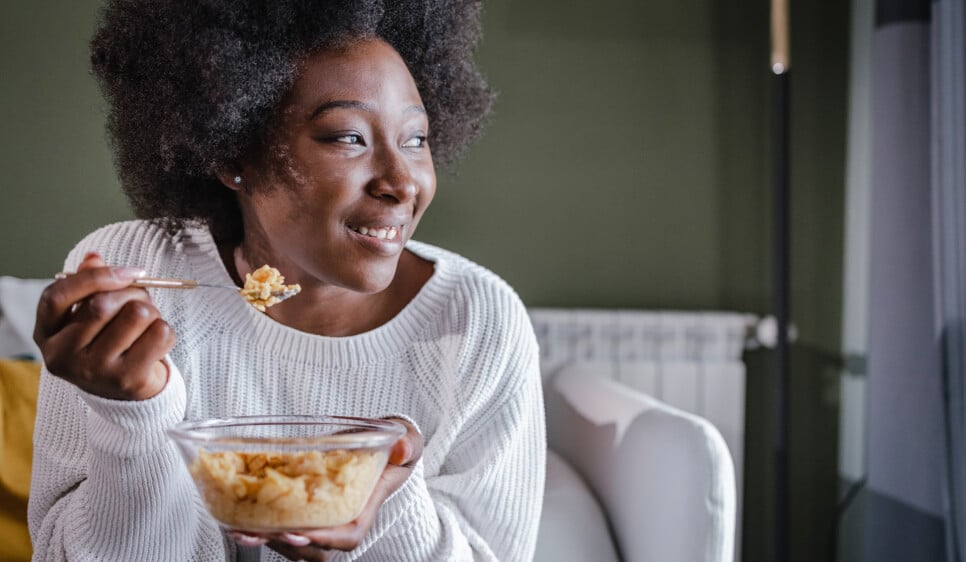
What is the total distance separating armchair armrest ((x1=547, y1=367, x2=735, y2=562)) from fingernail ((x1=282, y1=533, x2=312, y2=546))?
728 millimetres

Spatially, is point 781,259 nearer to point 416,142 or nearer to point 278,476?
point 416,142

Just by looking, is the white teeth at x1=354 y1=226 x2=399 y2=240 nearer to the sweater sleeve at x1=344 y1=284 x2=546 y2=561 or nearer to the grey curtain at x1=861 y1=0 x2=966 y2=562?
the sweater sleeve at x1=344 y1=284 x2=546 y2=561

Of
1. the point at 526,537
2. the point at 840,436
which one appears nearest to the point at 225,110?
the point at 526,537

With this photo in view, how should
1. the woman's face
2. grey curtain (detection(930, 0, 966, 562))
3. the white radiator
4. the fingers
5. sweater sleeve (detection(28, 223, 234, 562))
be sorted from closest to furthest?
the fingers < sweater sleeve (detection(28, 223, 234, 562)) < the woman's face < grey curtain (detection(930, 0, 966, 562)) < the white radiator

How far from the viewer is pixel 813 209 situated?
260 centimetres

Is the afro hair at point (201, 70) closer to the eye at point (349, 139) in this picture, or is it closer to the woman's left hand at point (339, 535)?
the eye at point (349, 139)

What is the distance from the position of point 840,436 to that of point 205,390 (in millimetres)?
2022

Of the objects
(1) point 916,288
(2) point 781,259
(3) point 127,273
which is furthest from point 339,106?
(1) point 916,288

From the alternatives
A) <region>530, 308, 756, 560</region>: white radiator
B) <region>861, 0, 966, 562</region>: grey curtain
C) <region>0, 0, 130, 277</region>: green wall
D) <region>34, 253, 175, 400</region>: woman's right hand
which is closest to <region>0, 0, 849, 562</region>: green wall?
<region>530, 308, 756, 560</region>: white radiator

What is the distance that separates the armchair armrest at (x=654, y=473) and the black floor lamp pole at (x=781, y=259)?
0.55 meters

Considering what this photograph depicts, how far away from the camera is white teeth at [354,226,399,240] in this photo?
1.00m

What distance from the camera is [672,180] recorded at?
2.58 m

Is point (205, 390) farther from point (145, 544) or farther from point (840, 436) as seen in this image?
point (840, 436)

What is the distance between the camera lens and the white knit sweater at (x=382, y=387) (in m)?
1.07
